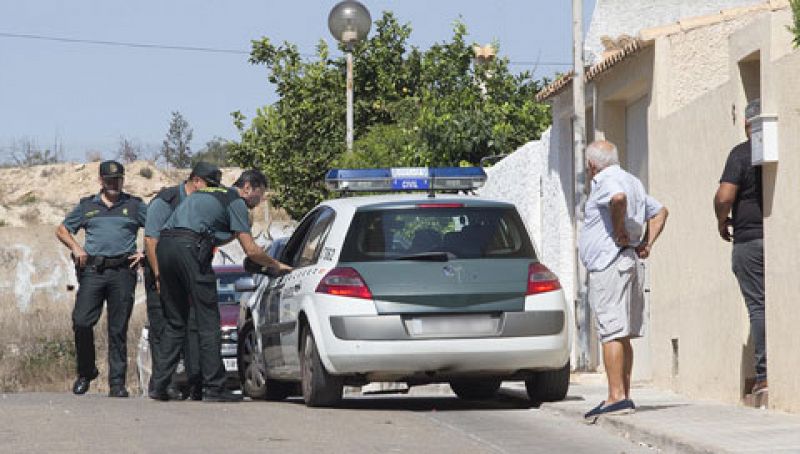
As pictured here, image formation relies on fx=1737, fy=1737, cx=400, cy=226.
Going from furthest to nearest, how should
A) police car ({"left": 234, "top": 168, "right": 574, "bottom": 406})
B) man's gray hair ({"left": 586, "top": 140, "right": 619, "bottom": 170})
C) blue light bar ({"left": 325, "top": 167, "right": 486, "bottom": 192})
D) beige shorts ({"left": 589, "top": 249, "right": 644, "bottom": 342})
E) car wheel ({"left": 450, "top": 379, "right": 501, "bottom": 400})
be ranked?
blue light bar ({"left": 325, "top": 167, "right": 486, "bottom": 192}) → car wheel ({"left": 450, "top": 379, "right": 501, "bottom": 400}) → police car ({"left": 234, "top": 168, "right": 574, "bottom": 406}) → man's gray hair ({"left": 586, "top": 140, "right": 619, "bottom": 170}) → beige shorts ({"left": 589, "top": 249, "right": 644, "bottom": 342})

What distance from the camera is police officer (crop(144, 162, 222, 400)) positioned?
1421cm

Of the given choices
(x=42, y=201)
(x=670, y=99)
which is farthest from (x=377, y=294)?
(x=42, y=201)

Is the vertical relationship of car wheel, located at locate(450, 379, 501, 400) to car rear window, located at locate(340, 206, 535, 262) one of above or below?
below

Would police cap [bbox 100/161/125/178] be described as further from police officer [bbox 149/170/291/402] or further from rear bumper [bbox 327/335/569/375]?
rear bumper [bbox 327/335/569/375]

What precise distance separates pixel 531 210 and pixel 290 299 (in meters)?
12.9

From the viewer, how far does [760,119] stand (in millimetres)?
12023

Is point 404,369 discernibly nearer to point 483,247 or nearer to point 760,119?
point 483,247

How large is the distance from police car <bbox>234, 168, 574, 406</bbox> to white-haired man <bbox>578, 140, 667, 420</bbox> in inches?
38.4

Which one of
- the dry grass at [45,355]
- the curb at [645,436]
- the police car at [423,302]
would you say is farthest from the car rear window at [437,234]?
the dry grass at [45,355]

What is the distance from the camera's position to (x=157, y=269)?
14273 mm

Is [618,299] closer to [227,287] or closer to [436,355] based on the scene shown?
[436,355]

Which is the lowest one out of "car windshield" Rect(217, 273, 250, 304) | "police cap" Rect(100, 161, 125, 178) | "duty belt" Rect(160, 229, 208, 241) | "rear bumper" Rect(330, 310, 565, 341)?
"rear bumper" Rect(330, 310, 565, 341)

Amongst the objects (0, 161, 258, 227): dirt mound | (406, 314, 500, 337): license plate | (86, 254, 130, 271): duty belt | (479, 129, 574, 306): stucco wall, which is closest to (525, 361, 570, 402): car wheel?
(406, 314, 500, 337): license plate

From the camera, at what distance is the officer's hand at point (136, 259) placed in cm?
1520
